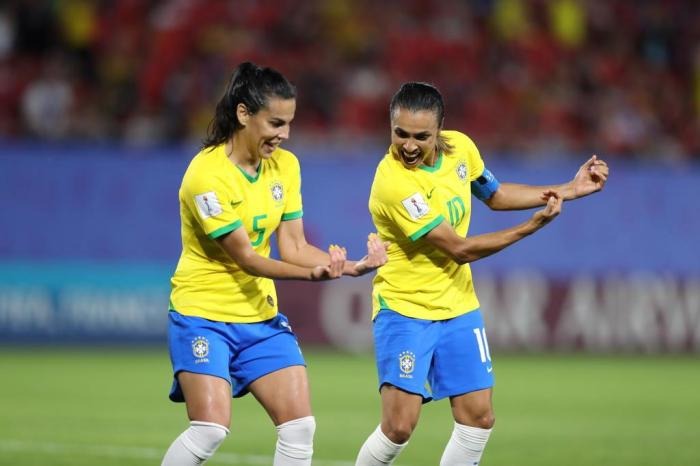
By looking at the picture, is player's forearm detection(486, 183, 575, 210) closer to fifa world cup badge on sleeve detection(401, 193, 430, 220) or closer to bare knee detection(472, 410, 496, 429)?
fifa world cup badge on sleeve detection(401, 193, 430, 220)

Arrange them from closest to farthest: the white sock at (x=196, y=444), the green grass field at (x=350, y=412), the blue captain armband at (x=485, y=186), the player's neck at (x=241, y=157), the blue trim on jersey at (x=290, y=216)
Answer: the white sock at (x=196, y=444) → the player's neck at (x=241, y=157) → the blue trim on jersey at (x=290, y=216) → the blue captain armband at (x=485, y=186) → the green grass field at (x=350, y=412)

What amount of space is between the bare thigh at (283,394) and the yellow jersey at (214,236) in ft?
1.01

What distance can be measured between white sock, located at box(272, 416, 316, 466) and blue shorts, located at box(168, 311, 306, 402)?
0.28m

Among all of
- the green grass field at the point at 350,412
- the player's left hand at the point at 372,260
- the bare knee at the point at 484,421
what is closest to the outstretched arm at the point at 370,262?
the player's left hand at the point at 372,260

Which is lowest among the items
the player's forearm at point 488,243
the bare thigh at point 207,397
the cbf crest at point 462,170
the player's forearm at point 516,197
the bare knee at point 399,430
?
the bare knee at point 399,430

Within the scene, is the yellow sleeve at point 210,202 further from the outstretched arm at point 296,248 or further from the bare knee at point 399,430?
the bare knee at point 399,430

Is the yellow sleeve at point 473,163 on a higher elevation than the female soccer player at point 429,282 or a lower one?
higher

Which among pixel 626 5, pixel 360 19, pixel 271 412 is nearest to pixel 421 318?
pixel 271 412

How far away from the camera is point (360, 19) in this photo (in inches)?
770

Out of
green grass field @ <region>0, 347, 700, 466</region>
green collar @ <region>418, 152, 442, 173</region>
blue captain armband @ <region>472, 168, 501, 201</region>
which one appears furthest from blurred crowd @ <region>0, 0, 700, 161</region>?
green collar @ <region>418, 152, 442, 173</region>

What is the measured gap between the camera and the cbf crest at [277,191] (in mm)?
6590

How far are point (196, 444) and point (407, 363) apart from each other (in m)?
1.29

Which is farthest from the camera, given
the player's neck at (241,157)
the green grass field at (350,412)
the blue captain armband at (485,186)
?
the green grass field at (350,412)

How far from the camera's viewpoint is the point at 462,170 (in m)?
7.22
